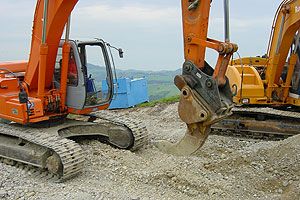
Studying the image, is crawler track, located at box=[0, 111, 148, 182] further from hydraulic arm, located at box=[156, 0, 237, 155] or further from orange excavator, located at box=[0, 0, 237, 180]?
hydraulic arm, located at box=[156, 0, 237, 155]

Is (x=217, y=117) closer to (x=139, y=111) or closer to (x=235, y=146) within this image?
(x=235, y=146)

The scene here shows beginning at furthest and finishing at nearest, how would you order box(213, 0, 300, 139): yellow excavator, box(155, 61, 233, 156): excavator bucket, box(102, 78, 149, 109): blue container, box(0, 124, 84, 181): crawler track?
box(102, 78, 149, 109): blue container → box(213, 0, 300, 139): yellow excavator → box(0, 124, 84, 181): crawler track → box(155, 61, 233, 156): excavator bucket

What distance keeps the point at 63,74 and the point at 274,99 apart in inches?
184

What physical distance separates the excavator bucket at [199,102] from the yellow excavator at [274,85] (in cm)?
325

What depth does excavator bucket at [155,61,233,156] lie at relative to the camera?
4.07m

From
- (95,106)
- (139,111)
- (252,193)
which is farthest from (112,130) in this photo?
(139,111)

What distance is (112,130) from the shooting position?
6590mm

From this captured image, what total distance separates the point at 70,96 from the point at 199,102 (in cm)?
314

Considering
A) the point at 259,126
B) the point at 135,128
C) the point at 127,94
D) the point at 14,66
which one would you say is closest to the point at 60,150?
the point at 135,128

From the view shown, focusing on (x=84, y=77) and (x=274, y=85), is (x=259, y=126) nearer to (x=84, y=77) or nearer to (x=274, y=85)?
(x=274, y=85)

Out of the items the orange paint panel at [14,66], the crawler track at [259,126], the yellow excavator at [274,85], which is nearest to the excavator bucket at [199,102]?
the yellow excavator at [274,85]

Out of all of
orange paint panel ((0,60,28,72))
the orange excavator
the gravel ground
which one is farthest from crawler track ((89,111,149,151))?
orange paint panel ((0,60,28,72))

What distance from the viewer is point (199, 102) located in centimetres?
414

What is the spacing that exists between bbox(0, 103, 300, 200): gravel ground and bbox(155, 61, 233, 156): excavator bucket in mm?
786
